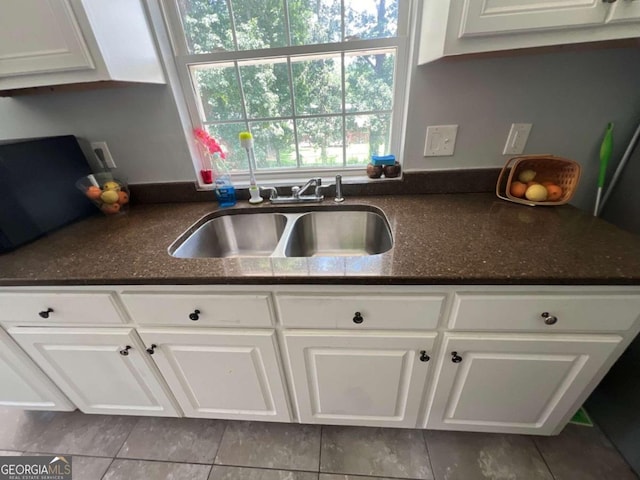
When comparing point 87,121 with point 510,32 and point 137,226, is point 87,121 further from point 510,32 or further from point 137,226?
point 510,32

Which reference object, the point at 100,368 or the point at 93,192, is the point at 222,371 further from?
the point at 93,192

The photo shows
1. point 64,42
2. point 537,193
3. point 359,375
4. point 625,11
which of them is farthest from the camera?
point 537,193

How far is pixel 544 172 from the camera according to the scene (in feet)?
3.60

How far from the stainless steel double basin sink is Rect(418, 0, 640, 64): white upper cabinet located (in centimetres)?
64

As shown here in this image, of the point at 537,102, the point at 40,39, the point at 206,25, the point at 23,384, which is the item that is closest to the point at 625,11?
the point at 537,102

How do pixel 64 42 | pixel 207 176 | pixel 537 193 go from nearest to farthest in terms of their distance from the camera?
pixel 64 42 < pixel 537 193 < pixel 207 176

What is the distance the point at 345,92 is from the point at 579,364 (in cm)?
138

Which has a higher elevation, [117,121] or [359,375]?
[117,121]

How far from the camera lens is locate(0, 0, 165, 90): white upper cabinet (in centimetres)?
77

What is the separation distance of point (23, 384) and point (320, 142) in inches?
68.4

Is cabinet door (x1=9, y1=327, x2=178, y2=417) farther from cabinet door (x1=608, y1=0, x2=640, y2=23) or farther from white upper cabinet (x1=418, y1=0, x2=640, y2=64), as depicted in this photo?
cabinet door (x1=608, y1=0, x2=640, y2=23)

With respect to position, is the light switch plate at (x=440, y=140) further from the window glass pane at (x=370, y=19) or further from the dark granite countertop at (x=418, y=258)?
the window glass pane at (x=370, y=19)

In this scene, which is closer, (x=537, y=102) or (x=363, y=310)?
(x=363, y=310)

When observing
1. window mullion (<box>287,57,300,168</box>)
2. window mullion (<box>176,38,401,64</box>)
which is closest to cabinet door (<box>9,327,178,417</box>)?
window mullion (<box>287,57,300,168</box>)
